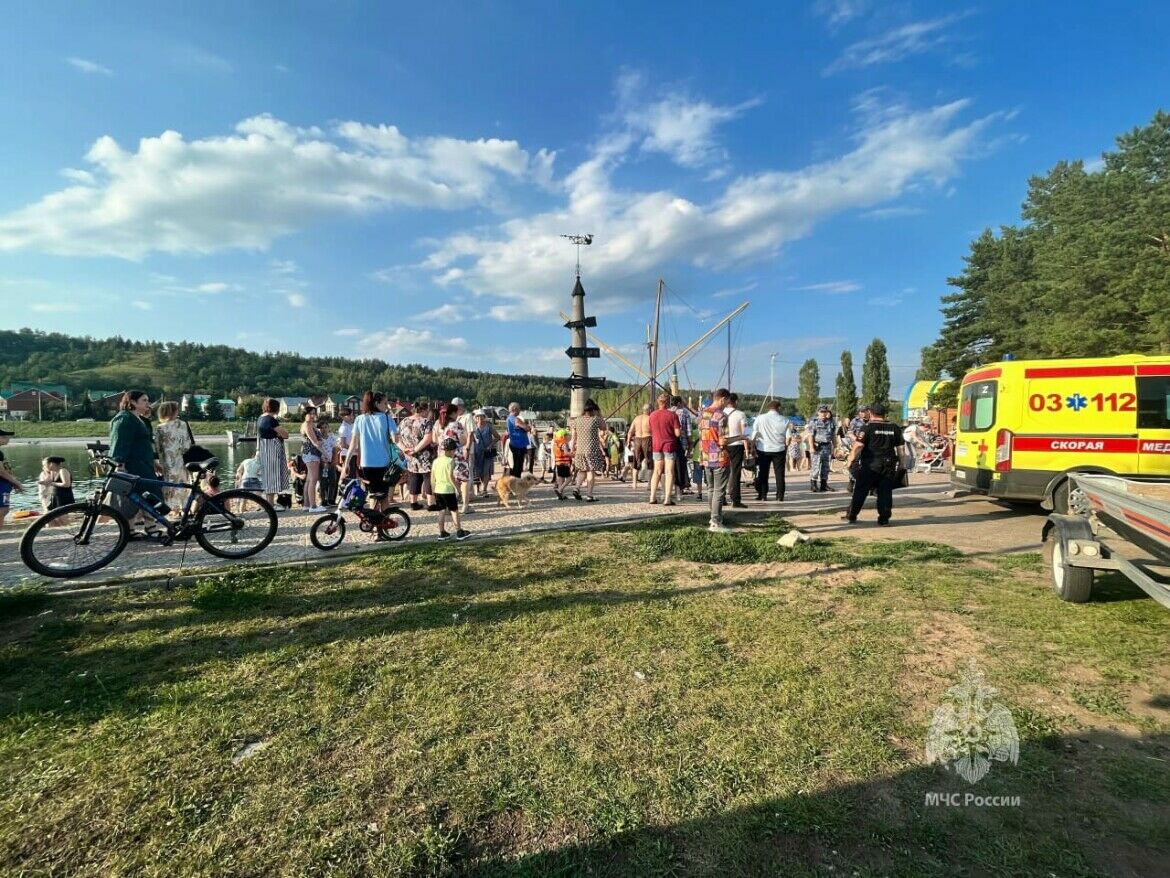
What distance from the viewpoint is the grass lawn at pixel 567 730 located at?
7.06 ft

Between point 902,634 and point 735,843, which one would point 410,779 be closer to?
point 735,843

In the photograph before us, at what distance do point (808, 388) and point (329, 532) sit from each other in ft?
263

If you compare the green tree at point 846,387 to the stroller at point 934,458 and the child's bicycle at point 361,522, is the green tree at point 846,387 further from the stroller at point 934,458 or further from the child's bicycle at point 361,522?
the child's bicycle at point 361,522

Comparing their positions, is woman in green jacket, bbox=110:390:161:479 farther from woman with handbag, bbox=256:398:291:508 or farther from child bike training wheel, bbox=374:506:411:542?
child bike training wheel, bbox=374:506:411:542

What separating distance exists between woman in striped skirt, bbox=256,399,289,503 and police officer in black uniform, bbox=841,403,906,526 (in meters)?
9.39

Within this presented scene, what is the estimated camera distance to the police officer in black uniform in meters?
7.99

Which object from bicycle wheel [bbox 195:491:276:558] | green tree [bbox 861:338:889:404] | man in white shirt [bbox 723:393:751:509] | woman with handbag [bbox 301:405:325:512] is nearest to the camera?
bicycle wheel [bbox 195:491:276:558]

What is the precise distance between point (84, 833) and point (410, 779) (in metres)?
1.27

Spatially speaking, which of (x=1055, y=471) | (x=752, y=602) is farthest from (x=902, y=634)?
(x=1055, y=471)

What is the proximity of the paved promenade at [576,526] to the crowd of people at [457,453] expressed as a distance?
409 mm

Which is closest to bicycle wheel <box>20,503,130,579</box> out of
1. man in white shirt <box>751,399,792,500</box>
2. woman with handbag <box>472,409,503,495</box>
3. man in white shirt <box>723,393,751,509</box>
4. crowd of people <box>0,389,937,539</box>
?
crowd of people <box>0,389,937,539</box>

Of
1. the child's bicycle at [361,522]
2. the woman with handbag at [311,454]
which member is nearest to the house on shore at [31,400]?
the woman with handbag at [311,454]

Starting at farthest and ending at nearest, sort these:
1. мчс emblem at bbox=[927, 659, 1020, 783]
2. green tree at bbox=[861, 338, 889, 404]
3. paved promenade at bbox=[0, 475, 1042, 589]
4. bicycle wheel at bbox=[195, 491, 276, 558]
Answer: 1. green tree at bbox=[861, 338, 889, 404]
2. bicycle wheel at bbox=[195, 491, 276, 558]
3. paved promenade at bbox=[0, 475, 1042, 589]
4. мчс emblem at bbox=[927, 659, 1020, 783]

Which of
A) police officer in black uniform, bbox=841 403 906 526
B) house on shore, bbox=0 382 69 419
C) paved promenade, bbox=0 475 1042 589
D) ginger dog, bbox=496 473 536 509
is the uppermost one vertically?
house on shore, bbox=0 382 69 419
